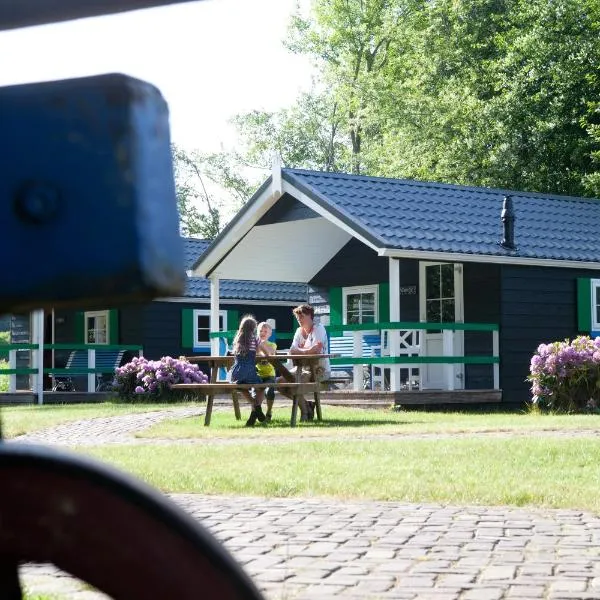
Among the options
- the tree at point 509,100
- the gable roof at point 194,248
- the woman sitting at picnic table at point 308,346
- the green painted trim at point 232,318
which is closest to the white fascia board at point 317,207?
the woman sitting at picnic table at point 308,346

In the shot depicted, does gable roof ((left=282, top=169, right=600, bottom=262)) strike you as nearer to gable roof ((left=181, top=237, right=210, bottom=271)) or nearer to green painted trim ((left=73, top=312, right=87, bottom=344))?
gable roof ((left=181, top=237, right=210, bottom=271))

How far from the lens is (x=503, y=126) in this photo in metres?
31.6

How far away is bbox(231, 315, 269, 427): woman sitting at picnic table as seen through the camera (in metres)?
16.2

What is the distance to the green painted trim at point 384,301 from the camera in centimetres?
2433

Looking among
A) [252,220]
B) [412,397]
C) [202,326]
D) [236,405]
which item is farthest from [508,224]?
[202,326]

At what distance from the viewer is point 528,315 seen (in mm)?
22391

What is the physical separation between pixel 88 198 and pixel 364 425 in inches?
595

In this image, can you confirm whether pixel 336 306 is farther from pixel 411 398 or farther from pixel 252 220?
pixel 411 398

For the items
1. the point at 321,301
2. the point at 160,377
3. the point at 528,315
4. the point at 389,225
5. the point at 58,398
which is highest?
the point at 389,225

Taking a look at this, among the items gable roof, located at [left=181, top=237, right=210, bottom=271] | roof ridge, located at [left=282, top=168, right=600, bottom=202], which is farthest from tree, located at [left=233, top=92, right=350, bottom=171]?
roof ridge, located at [left=282, top=168, right=600, bottom=202]

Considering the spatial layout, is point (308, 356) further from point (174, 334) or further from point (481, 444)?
point (174, 334)

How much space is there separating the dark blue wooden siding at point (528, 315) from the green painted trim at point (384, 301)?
9.55 ft

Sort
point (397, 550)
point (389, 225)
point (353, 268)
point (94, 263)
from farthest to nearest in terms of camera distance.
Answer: point (353, 268) → point (389, 225) → point (397, 550) → point (94, 263)

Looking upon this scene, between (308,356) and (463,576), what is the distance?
11142 millimetres
